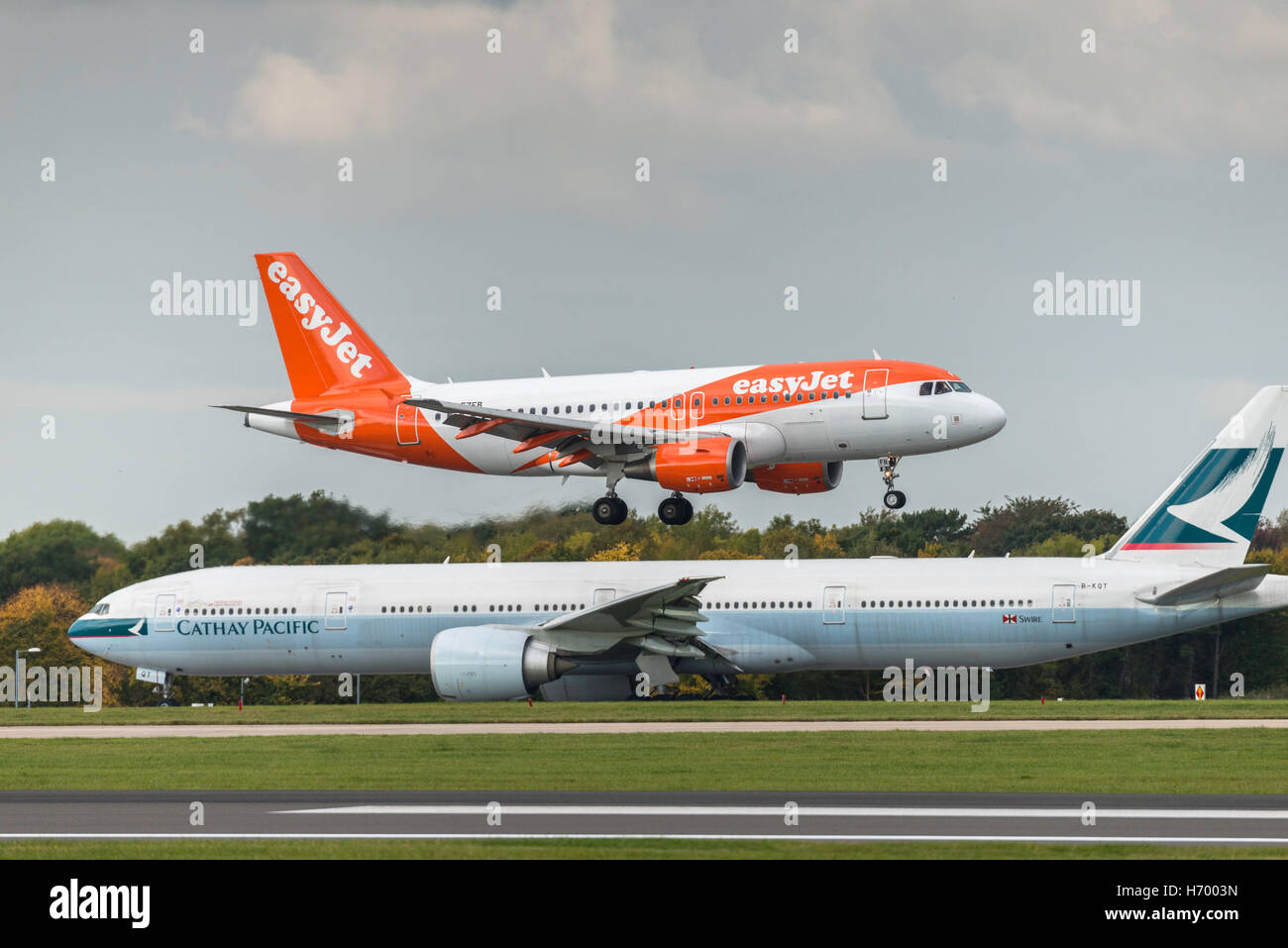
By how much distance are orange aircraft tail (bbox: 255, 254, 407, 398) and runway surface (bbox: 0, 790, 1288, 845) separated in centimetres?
1931

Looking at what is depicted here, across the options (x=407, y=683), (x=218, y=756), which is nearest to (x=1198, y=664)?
(x=407, y=683)

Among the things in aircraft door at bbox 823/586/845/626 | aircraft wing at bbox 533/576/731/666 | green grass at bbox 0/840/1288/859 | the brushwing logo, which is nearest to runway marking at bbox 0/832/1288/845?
green grass at bbox 0/840/1288/859

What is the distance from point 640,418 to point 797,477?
14.2ft

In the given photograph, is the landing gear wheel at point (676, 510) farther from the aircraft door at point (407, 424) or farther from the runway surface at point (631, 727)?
the aircraft door at point (407, 424)

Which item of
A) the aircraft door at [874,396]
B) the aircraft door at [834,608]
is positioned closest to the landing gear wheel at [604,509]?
the aircraft door at [874,396]

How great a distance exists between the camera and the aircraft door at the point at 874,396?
132ft

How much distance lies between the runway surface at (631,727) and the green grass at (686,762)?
1.71 m

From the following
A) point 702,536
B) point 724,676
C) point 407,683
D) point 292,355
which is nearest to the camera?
point 292,355

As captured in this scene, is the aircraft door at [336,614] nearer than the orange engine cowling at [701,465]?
No

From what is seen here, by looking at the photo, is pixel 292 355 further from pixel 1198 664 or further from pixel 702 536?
pixel 1198 664

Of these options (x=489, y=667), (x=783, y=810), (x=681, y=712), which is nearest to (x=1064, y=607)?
(x=681, y=712)
